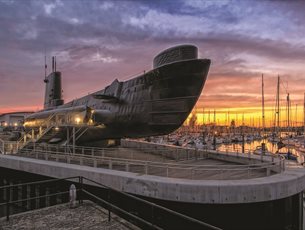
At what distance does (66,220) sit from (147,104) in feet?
36.0

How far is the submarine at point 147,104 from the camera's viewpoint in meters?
16.7

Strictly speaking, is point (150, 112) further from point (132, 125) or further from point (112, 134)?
point (112, 134)

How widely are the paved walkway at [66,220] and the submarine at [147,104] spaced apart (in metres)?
9.43

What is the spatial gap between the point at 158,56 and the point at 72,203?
11382 millimetres

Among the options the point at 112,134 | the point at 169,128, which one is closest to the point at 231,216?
the point at 169,128

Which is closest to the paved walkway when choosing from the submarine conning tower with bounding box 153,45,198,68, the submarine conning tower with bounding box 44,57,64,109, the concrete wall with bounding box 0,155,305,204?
the concrete wall with bounding box 0,155,305,204

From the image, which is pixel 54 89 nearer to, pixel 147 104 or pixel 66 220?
pixel 147 104

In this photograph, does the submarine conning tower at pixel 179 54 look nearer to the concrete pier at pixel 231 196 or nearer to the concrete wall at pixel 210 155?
the concrete pier at pixel 231 196

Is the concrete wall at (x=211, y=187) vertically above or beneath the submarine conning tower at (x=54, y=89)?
beneath

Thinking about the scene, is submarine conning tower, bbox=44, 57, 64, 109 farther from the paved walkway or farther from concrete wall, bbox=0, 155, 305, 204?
the paved walkway

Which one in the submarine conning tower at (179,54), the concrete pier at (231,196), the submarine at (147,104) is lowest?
the concrete pier at (231,196)

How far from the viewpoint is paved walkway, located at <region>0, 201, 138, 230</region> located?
7.71 m

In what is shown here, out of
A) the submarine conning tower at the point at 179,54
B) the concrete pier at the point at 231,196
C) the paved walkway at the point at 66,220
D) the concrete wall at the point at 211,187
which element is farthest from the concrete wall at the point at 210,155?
the paved walkway at the point at 66,220

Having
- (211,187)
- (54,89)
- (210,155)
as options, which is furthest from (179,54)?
(54,89)
